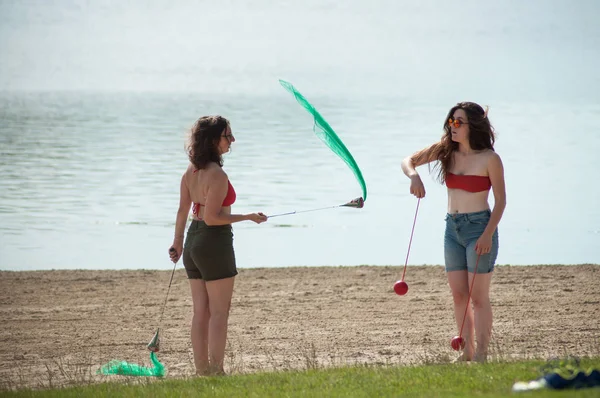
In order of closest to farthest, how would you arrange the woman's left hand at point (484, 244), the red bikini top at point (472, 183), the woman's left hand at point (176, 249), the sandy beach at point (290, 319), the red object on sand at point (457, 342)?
the woman's left hand at point (484, 244)
the red object on sand at point (457, 342)
the red bikini top at point (472, 183)
the woman's left hand at point (176, 249)
the sandy beach at point (290, 319)

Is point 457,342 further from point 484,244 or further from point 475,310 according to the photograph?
point 484,244

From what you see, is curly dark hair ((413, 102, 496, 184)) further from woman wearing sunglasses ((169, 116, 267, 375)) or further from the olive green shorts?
the olive green shorts

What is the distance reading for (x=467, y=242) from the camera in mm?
8570

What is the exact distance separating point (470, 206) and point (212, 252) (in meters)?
1.99

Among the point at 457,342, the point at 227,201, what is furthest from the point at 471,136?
the point at 227,201

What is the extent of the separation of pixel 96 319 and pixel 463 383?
5502mm

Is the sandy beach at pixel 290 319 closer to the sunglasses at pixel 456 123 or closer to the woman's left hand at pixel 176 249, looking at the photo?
the woman's left hand at pixel 176 249

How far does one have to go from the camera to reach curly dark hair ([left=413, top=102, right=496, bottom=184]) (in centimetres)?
865

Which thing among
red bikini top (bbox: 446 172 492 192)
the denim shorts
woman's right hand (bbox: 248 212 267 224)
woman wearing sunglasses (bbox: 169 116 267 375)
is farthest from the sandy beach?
red bikini top (bbox: 446 172 492 192)

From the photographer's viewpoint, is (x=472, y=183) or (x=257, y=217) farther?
(x=257, y=217)

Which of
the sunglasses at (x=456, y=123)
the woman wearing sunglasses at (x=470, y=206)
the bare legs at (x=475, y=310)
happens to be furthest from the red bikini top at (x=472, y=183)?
the bare legs at (x=475, y=310)

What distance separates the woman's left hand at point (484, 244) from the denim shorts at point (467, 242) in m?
0.09

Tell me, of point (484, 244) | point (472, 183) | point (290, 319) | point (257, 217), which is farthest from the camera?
point (290, 319)

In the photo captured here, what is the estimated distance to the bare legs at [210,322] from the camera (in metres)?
8.55
